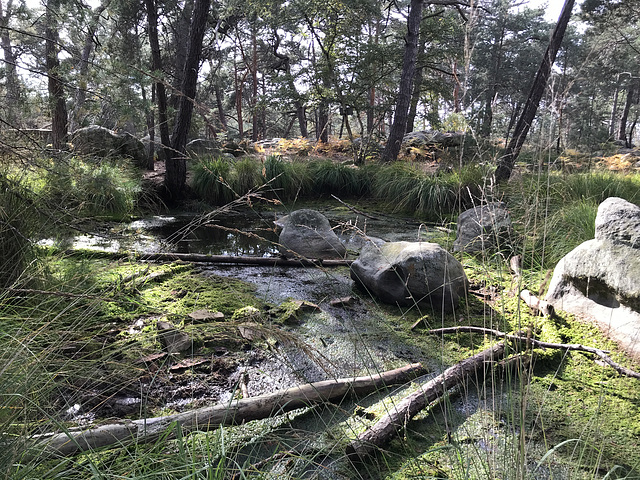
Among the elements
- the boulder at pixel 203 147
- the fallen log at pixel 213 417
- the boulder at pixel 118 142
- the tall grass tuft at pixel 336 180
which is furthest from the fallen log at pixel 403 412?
the boulder at pixel 203 147

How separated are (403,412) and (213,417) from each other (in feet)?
2.57

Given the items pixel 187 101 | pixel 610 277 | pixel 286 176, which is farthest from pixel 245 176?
pixel 610 277

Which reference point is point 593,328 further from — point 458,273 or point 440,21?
point 440,21

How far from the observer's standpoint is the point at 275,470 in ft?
4.64

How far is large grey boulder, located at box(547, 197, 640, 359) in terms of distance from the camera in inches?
90.0

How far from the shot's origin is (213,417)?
1541mm

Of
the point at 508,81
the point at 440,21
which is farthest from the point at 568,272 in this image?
the point at 508,81

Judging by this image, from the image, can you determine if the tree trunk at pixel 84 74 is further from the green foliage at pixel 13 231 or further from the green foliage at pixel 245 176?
the green foliage at pixel 245 176

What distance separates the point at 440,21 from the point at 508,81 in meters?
13.3

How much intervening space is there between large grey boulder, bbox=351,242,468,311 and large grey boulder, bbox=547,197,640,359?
2.37 ft

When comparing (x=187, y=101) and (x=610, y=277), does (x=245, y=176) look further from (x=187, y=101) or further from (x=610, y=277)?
(x=610, y=277)

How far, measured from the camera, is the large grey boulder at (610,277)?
229cm

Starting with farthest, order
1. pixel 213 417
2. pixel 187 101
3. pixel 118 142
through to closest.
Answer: pixel 118 142 → pixel 187 101 → pixel 213 417

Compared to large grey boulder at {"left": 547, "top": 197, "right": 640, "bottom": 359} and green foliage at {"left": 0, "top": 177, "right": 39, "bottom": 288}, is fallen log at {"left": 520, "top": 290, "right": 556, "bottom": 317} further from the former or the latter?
green foliage at {"left": 0, "top": 177, "right": 39, "bottom": 288}
